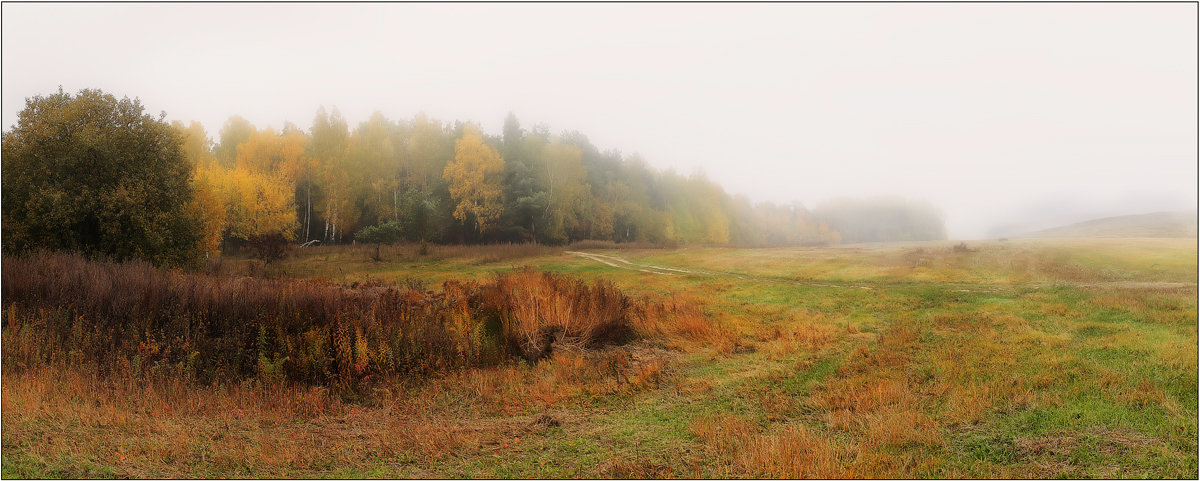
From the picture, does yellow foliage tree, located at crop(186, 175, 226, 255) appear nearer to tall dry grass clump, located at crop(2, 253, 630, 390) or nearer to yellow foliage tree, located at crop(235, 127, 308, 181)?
yellow foliage tree, located at crop(235, 127, 308, 181)

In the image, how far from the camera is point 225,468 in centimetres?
546

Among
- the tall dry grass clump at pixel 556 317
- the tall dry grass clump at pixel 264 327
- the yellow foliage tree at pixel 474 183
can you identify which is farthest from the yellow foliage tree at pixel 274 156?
the tall dry grass clump at pixel 556 317

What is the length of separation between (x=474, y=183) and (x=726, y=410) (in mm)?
45034

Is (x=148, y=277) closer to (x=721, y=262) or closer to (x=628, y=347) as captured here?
(x=628, y=347)

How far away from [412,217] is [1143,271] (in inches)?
1794

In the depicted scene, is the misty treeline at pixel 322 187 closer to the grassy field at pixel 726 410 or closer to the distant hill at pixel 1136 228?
the grassy field at pixel 726 410

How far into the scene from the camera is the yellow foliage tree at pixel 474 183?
4959cm

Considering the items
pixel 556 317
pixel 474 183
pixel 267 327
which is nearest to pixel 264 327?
pixel 267 327

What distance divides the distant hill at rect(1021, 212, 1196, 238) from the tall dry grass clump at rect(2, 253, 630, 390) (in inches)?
928

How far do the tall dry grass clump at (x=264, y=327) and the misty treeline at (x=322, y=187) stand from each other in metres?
8.42

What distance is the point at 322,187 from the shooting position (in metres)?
45.9

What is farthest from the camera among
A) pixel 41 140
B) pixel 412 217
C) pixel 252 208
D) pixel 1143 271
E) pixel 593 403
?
pixel 412 217

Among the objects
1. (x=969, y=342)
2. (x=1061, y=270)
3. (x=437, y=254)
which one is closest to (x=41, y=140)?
(x=437, y=254)

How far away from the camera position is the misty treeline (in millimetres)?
20359
